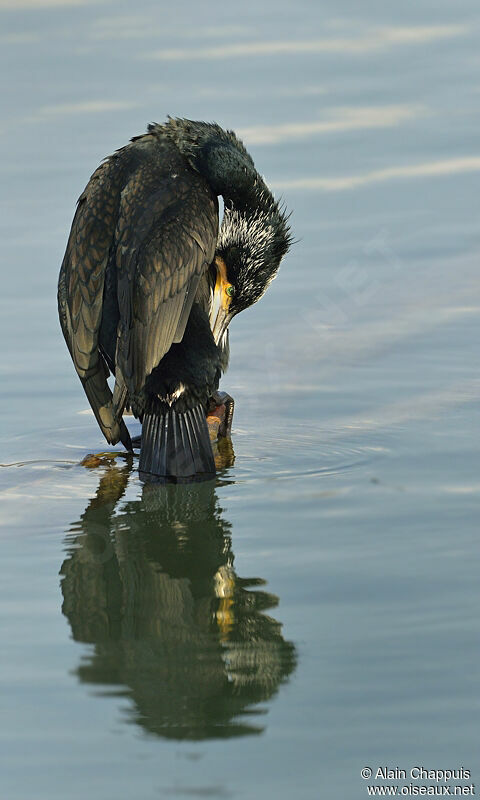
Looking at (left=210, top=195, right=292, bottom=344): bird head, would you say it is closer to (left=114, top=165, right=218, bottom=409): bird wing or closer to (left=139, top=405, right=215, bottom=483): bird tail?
(left=114, top=165, right=218, bottom=409): bird wing

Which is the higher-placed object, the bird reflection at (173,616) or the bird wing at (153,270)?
the bird wing at (153,270)

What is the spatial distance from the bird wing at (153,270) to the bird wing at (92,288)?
0.13m

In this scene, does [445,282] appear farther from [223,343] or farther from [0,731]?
[0,731]

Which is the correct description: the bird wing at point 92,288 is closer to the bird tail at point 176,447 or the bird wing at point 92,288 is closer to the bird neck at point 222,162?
the bird tail at point 176,447

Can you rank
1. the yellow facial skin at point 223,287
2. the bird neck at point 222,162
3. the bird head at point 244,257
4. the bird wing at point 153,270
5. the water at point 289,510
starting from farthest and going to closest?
the yellow facial skin at point 223,287, the bird head at point 244,257, the bird neck at point 222,162, the bird wing at point 153,270, the water at point 289,510

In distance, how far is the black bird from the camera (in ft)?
19.7

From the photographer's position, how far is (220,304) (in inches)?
264

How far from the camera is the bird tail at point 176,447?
6051 mm


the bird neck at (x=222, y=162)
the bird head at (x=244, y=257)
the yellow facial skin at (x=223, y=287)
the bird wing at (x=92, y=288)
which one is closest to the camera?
the bird wing at (x=92, y=288)

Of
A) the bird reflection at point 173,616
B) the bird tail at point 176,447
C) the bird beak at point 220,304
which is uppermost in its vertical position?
the bird beak at point 220,304

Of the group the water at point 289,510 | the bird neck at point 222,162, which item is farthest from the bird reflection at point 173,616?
the bird neck at point 222,162

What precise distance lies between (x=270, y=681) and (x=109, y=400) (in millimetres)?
2569

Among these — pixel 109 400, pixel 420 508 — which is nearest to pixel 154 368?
pixel 109 400

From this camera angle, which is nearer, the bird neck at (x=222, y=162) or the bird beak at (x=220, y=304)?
the bird neck at (x=222, y=162)
